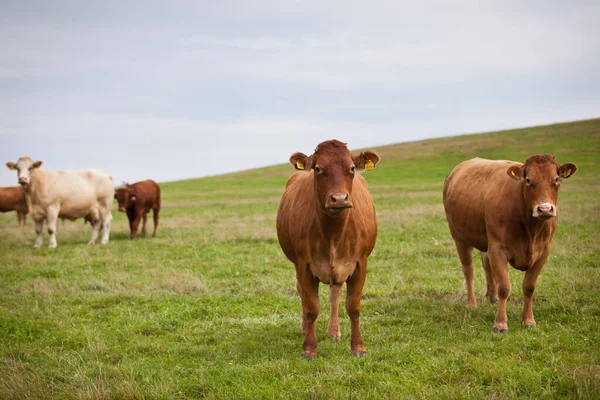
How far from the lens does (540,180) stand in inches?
282

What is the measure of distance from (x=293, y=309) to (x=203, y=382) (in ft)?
10.8

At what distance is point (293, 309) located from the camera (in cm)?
898

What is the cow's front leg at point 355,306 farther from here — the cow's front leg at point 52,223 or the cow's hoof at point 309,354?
the cow's front leg at point 52,223

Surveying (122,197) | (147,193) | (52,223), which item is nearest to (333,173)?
(52,223)

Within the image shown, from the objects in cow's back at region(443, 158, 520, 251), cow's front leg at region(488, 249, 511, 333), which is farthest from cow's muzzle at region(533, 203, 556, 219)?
cow's front leg at region(488, 249, 511, 333)

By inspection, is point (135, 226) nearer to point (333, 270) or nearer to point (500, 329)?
point (333, 270)

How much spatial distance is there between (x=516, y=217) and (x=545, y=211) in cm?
71

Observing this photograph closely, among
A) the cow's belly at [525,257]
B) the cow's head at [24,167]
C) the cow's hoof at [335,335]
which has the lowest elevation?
the cow's hoof at [335,335]

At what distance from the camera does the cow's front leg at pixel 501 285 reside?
7.25 m

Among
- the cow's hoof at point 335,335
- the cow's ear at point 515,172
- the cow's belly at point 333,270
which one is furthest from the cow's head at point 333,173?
the cow's ear at point 515,172

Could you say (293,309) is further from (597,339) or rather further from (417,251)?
(417,251)

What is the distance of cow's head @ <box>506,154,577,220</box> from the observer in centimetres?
696

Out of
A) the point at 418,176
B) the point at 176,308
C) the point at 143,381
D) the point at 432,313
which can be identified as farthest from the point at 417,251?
the point at 418,176

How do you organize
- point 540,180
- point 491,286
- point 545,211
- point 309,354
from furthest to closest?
point 491,286
point 540,180
point 545,211
point 309,354
